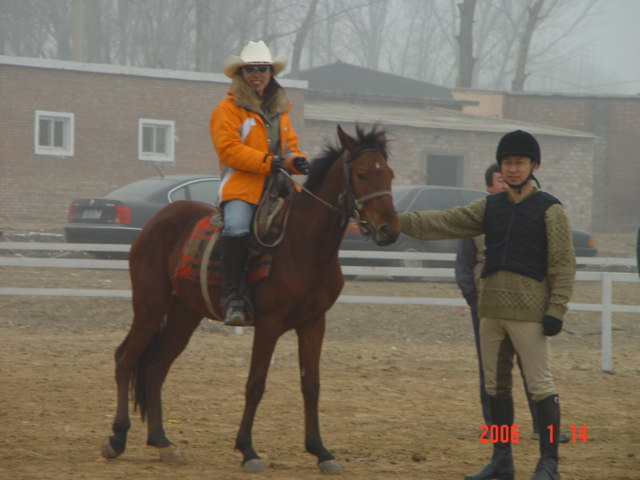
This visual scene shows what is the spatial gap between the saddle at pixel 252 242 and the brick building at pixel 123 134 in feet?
60.4

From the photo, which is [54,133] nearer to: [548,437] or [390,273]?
[390,273]

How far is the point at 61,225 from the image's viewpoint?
24344mm

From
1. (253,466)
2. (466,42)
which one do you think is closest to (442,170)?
(466,42)

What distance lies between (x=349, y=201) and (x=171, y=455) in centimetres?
206

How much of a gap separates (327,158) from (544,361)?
1.92 meters

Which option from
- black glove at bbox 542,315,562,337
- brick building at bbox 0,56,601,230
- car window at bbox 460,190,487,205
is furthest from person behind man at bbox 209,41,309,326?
brick building at bbox 0,56,601,230

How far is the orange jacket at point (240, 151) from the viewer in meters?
6.61

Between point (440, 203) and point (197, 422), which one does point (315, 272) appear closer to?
point (197, 422)

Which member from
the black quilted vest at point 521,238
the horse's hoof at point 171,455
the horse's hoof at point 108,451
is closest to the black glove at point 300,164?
the black quilted vest at point 521,238

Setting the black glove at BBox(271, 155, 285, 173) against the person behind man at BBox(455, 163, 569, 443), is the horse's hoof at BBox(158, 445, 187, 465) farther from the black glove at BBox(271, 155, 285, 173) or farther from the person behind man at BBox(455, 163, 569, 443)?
the person behind man at BBox(455, 163, 569, 443)

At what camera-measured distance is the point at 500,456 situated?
6.06m

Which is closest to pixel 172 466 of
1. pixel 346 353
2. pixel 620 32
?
pixel 346 353

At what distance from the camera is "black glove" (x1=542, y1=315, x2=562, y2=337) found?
5715mm

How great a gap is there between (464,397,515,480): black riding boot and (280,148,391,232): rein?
130cm
